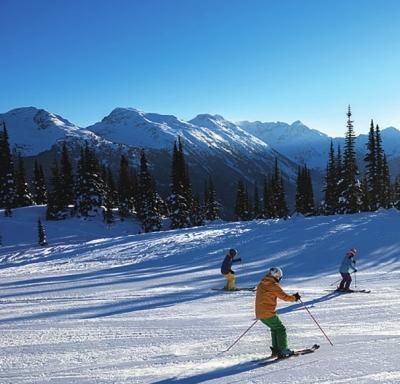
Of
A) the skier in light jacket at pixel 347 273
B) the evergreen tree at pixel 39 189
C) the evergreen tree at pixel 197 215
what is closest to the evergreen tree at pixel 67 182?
the evergreen tree at pixel 39 189

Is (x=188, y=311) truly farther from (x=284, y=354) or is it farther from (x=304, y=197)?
(x=304, y=197)

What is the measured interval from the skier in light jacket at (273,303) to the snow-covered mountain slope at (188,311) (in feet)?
1.14

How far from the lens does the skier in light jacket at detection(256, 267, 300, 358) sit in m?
8.67

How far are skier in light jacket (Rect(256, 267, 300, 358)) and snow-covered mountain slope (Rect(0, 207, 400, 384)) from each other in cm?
35

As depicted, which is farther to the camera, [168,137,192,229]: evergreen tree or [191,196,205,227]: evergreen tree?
[191,196,205,227]: evergreen tree

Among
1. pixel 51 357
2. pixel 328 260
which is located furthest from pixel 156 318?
pixel 328 260

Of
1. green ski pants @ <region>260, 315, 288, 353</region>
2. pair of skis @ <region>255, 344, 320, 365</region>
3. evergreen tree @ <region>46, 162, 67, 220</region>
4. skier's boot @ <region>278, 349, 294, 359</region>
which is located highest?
evergreen tree @ <region>46, 162, 67, 220</region>

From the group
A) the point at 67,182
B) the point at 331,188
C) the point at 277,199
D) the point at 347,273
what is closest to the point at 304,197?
the point at 277,199

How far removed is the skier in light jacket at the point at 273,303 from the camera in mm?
8672

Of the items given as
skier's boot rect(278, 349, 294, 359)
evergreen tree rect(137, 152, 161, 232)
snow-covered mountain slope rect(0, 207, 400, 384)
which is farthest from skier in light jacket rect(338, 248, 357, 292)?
Answer: evergreen tree rect(137, 152, 161, 232)

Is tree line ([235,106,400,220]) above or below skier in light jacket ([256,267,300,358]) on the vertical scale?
above

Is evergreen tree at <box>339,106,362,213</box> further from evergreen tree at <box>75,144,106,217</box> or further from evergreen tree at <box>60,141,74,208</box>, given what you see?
evergreen tree at <box>60,141,74,208</box>

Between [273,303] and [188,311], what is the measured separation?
5626mm

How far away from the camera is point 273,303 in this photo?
8.70m
